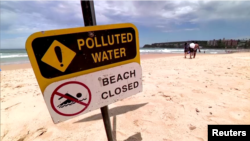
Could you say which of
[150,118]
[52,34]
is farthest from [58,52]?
[150,118]

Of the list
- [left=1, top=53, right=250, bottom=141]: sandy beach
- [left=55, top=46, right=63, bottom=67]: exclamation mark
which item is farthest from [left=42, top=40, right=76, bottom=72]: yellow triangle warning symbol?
[left=1, top=53, right=250, bottom=141]: sandy beach

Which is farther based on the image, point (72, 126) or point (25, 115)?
point (25, 115)

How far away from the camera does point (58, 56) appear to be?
3.02 feet

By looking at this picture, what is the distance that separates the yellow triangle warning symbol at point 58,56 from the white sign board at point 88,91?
0.13 m

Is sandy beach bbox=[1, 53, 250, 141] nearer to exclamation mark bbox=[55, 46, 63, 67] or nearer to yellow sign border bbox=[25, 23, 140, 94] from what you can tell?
yellow sign border bbox=[25, 23, 140, 94]

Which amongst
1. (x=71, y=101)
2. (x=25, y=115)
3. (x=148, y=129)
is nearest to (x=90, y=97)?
(x=71, y=101)

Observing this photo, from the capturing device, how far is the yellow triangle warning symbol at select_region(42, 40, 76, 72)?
88 cm

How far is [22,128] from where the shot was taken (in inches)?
89.1

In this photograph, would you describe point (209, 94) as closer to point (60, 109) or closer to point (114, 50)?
point (114, 50)

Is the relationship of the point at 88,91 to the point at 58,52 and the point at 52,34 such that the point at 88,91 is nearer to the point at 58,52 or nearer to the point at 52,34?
the point at 58,52

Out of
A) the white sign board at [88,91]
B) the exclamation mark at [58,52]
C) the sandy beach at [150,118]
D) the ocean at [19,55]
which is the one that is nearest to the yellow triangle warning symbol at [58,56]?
the exclamation mark at [58,52]

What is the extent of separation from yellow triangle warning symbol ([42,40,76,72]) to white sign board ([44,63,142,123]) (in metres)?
0.13

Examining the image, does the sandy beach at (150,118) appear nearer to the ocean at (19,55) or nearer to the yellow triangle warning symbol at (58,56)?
the yellow triangle warning symbol at (58,56)

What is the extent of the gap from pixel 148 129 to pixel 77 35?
1.72 metres
